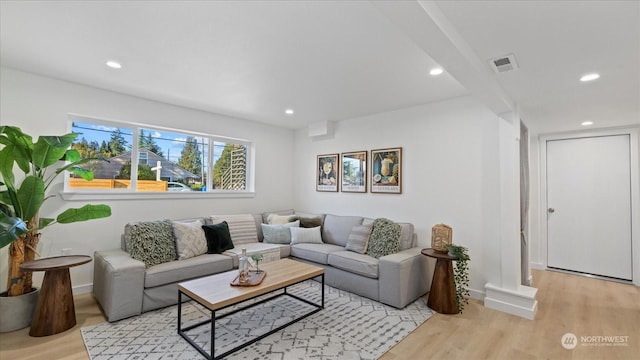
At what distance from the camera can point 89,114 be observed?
3.38 meters

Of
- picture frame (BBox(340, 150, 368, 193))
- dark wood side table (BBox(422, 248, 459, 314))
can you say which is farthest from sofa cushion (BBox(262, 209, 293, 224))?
dark wood side table (BBox(422, 248, 459, 314))

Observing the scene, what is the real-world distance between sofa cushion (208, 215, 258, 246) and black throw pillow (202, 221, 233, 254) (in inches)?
9.0

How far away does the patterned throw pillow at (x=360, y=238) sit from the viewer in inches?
144

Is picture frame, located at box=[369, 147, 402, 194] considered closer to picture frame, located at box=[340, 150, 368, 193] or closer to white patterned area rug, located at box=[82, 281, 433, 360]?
picture frame, located at box=[340, 150, 368, 193]

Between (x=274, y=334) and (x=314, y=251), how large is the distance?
1494 mm

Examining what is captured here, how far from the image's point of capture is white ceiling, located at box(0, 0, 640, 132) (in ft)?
5.76

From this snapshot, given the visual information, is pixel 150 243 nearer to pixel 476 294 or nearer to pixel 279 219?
pixel 279 219

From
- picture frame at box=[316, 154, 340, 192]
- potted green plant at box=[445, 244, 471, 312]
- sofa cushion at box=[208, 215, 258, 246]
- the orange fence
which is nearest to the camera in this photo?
potted green plant at box=[445, 244, 471, 312]

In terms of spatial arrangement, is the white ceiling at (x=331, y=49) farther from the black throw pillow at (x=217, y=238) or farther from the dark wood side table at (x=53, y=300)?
the dark wood side table at (x=53, y=300)

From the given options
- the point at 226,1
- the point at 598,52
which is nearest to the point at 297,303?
the point at 226,1

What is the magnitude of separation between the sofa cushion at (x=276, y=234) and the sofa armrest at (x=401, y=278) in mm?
1670

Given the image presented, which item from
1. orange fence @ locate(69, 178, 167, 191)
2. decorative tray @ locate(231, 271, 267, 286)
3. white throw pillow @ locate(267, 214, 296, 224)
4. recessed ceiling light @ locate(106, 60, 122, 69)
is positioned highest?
recessed ceiling light @ locate(106, 60, 122, 69)

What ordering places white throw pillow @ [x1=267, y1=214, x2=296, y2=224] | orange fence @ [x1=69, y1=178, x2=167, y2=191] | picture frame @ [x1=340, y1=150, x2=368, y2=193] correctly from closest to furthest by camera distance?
orange fence @ [x1=69, y1=178, x2=167, y2=191] → picture frame @ [x1=340, y1=150, x2=368, y2=193] → white throw pillow @ [x1=267, y1=214, x2=296, y2=224]

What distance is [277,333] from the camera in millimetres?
2525
